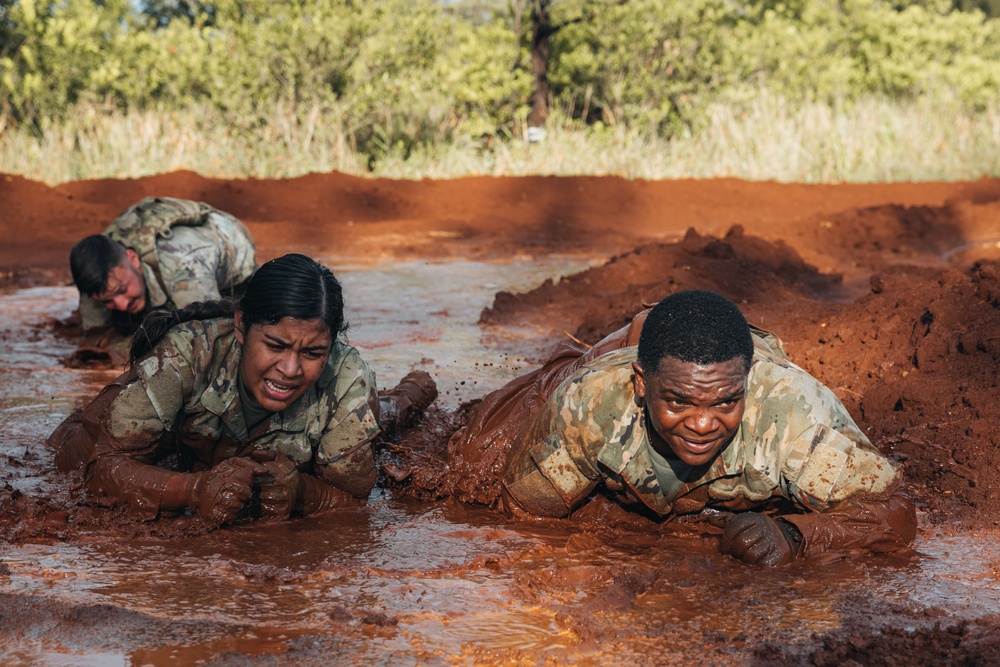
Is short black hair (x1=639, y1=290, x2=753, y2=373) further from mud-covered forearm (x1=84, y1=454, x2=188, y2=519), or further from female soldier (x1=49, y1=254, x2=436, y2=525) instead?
mud-covered forearm (x1=84, y1=454, x2=188, y2=519)

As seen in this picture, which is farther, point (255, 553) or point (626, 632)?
point (255, 553)

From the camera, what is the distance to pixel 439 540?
4070 millimetres

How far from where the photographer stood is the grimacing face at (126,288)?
21.9 ft

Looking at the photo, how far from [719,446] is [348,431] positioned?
139 cm

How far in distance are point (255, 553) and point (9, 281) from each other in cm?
711

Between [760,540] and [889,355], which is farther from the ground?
[889,355]

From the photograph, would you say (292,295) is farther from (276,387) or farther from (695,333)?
(695,333)

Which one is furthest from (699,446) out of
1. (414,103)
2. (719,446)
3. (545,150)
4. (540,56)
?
(540,56)

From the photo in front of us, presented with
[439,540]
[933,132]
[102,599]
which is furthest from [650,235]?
[102,599]

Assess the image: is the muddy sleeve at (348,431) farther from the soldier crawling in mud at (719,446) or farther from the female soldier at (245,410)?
the soldier crawling in mud at (719,446)

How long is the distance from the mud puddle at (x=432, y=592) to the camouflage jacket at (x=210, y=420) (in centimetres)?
21

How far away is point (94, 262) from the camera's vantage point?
6.57m

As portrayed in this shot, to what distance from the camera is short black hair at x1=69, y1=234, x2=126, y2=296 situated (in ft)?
21.5

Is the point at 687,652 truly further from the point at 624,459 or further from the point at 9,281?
the point at 9,281
